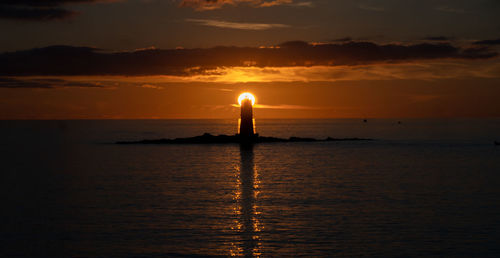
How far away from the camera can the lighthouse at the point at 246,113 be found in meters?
106

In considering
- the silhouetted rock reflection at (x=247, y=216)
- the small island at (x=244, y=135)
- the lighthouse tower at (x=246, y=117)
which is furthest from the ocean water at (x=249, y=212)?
the small island at (x=244, y=135)

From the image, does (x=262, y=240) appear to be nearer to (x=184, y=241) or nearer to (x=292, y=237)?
(x=292, y=237)

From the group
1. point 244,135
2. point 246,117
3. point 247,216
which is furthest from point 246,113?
point 247,216

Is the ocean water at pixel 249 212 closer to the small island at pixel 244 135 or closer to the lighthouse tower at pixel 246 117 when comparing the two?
the lighthouse tower at pixel 246 117

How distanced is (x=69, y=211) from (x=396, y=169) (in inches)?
1604

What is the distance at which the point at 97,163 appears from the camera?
235ft

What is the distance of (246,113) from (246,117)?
202cm

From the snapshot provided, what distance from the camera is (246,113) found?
106938 mm

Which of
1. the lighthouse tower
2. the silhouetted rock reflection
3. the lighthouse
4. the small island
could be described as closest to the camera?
the silhouetted rock reflection

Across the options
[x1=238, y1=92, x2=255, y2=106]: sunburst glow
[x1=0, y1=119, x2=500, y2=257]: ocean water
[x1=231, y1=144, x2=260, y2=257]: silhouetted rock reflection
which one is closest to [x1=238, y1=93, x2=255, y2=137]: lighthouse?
[x1=238, y1=92, x2=255, y2=106]: sunburst glow

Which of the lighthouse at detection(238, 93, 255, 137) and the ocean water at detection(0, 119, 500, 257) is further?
the lighthouse at detection(238, 93, 255, 137)

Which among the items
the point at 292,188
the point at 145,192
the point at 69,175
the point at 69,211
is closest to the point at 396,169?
the point at 292,188

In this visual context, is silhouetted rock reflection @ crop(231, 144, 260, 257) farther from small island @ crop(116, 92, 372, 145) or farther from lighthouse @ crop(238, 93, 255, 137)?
small island @ crop(116, 92, 372, 145)

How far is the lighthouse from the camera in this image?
10612 centimetres
